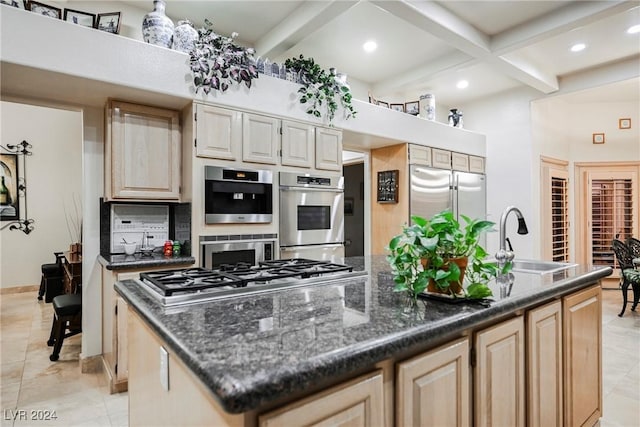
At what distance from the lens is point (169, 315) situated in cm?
109

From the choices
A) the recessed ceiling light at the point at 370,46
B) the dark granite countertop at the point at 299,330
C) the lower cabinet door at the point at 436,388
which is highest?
the recessed ceiling light at the point at 370,46

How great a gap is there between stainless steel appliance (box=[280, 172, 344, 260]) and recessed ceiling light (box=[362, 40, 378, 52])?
145 cm

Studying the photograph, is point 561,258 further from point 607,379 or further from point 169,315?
point 169,315

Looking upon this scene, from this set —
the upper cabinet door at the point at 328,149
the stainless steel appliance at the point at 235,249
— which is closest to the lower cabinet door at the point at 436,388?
the stainless steel appliance at the point at 235,249

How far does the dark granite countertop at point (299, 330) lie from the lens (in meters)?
0.71

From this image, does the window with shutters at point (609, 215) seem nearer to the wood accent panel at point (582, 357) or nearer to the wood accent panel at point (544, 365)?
the wood accent panel at point (582, 357)

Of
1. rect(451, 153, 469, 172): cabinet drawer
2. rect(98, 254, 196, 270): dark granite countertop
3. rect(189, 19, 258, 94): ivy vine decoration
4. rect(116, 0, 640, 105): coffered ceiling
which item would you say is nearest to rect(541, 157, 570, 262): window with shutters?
rect(451, 153, 469, 172): cabinet drawer

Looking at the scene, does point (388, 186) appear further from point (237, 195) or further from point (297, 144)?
point (237, 195)

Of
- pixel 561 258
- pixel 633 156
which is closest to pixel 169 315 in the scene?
pixel 561 258

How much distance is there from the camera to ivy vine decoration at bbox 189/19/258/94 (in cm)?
273

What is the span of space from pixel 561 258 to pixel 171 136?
233 inches

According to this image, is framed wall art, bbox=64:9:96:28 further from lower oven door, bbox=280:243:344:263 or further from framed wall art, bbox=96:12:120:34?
lower oven door, bbox=280:243:344:263

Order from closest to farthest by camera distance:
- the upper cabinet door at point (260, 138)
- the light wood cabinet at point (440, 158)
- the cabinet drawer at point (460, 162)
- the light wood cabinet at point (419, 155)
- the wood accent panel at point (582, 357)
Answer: the wood accent panel at point (582, 357) < the upper cabinet door at point (260, 138) < the light wood cabinet at point (419, 155) < the light wood cabinet at point (440, 158) < the cabinet drawer at point (460, 162)

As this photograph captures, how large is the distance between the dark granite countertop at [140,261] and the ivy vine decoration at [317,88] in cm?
171
